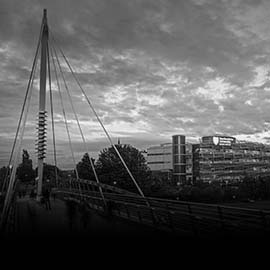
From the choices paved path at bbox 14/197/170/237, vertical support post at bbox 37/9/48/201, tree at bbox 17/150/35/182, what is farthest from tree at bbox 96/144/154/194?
paved path at bbox 14/197/170/237

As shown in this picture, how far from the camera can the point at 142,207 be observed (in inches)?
520

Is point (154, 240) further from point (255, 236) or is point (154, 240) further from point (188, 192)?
point (188, 192)

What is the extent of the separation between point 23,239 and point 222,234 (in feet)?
14.3

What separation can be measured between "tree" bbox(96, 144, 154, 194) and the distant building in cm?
2735

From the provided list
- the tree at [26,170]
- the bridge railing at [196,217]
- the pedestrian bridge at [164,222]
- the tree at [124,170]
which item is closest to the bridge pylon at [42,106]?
the bridge railing at [196,217]

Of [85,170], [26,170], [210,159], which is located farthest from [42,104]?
[210,159]

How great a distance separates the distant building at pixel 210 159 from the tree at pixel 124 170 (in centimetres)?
2735

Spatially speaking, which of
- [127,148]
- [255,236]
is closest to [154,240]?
[255,236]

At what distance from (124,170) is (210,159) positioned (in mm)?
41732

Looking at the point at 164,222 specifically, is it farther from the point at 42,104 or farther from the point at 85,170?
the point at 85,170

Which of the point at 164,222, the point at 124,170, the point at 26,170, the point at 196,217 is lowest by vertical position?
the point at 164,222

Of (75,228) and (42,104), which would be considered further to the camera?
(42,104)

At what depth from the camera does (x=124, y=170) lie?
46406 mm

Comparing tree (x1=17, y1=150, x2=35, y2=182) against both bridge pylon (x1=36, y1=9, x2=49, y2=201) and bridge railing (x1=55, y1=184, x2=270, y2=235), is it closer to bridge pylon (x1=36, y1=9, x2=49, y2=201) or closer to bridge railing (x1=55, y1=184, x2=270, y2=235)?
bridge pylon (x1=36, y1=9, x2=49, y2=201)
